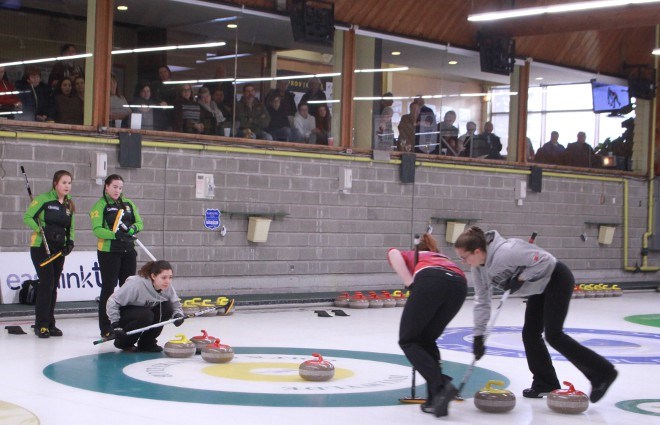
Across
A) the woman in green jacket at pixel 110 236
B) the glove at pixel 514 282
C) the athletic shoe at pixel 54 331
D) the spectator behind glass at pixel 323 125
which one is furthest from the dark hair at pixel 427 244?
the spectator behind glass at pixel 323 125

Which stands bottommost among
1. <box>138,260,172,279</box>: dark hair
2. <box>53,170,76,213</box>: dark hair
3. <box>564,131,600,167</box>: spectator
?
<box>138,260,172,279</box>: dark hair

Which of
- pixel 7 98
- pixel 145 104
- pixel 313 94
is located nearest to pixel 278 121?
pixel 313 94

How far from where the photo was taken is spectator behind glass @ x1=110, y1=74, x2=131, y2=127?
12008 mm

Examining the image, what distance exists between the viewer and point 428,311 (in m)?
5.76

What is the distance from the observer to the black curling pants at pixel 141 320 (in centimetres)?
785

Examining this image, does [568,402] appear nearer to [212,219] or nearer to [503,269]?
[503,269]

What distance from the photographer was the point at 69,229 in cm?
904

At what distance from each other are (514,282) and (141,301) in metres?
3.19

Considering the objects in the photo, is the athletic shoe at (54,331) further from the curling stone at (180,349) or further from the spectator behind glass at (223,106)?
the spectator behind glass at (223,106)

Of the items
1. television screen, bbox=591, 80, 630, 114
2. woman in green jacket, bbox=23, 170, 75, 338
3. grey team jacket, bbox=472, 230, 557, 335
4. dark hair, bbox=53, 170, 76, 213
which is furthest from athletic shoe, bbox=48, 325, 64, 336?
television screen, bbox=591, 80, 630, 114

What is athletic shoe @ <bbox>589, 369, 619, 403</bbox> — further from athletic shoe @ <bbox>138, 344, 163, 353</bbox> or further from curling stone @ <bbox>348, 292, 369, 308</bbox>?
curling stone @ <bbox>348, 292, 369, 308</bbox>

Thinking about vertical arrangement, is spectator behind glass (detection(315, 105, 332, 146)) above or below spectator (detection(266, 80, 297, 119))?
below

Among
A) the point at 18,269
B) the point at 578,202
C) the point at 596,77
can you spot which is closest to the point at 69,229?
the point at 18,269

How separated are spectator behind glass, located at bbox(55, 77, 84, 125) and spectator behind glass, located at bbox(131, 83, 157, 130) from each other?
2.48 feet
